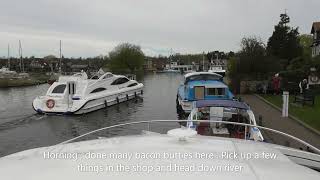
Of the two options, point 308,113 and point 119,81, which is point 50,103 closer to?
point 119,81

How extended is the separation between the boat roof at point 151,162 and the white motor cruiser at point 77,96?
2273 centimetres

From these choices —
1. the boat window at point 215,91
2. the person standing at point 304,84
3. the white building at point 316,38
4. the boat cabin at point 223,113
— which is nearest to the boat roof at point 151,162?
the boat cabin at point 223,113

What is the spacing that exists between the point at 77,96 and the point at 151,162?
24.9 metres

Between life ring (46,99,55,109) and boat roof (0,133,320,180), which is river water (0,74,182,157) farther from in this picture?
boat roof (0,133,320,180)

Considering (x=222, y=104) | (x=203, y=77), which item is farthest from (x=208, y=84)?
(x=222, y=104)

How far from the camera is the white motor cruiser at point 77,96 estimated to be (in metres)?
26.9

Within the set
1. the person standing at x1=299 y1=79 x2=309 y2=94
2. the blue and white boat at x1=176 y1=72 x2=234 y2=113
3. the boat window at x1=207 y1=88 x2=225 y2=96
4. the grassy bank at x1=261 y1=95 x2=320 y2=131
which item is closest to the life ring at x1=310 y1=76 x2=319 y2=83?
the person standing at x1=299 y1=79 x2=309 y2=94

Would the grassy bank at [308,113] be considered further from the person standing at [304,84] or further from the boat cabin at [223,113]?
the person standing at [304,84]

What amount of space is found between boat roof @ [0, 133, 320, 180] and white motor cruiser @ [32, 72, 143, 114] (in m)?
22.7

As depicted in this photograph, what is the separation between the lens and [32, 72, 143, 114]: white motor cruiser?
26891mm

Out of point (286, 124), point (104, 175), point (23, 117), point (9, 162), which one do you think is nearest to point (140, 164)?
point (104, 175)

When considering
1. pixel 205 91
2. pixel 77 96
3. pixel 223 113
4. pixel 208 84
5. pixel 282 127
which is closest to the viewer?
pixel 223 113

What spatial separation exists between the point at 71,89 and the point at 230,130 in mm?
17481

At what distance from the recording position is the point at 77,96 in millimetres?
28062
